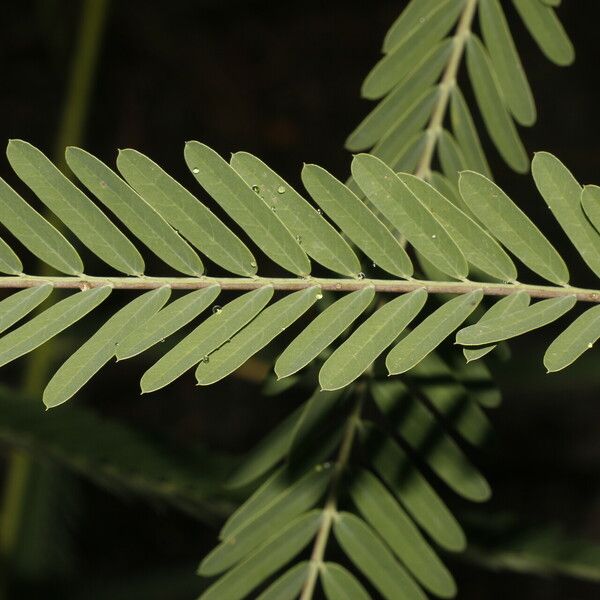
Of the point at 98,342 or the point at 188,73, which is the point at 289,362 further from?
the point at 188,73

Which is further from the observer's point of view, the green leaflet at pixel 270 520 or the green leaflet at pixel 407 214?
the green leaflet at pixel 270 520

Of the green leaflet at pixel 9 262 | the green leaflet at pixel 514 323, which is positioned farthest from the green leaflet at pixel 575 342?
the green leaflet at pixel 9 262

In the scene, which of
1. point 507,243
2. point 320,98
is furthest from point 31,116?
point 507,243

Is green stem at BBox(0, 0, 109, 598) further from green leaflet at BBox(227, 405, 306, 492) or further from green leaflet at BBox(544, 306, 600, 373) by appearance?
green leaflet at BBox(544, 306, 600, 373)

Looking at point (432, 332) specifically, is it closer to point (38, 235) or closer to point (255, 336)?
point (255, 336)

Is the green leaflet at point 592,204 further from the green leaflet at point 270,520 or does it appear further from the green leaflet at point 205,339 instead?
the green leaflet at point 270,520

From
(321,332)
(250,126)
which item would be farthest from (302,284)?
→ (250,126)
